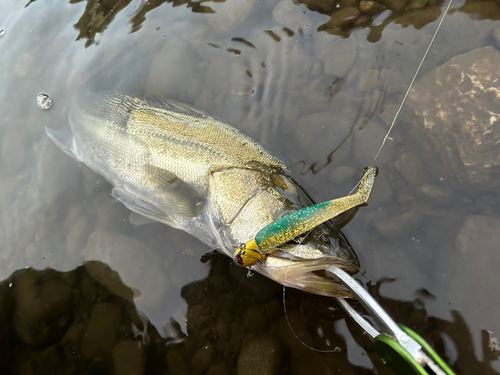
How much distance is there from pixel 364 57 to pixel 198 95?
73.4 inches

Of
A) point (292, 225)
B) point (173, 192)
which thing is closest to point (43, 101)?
point (173, 192)

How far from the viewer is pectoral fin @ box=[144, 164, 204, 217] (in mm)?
2957

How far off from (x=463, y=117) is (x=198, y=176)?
2500 mm

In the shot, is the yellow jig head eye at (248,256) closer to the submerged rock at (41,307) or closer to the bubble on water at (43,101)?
the submerged rock at (41,307)

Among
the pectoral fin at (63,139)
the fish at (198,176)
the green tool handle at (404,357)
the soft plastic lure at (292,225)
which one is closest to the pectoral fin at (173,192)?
the fish at (198,176)

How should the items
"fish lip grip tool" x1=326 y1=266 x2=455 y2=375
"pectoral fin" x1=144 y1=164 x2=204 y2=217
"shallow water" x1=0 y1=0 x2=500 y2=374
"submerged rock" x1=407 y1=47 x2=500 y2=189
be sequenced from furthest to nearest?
"pectoral fin" x1=144 y1=164 x2=204 y2=217, "submerged rock" x1=407 y1=47 x2=500 y2=189, "shallow water" x1=0 y1=0 x2=500 y2=374, "fish lip grip tool" x1=326 y1=266 x2=455 y2=375

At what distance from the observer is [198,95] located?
363cm

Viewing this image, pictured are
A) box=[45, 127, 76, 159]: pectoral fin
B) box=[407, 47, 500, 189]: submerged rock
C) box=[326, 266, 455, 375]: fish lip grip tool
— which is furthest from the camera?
box=[45, 127, 76, 159]: pectoral fin

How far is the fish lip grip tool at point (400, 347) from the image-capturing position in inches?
61.2

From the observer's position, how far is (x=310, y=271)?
7.43 feet

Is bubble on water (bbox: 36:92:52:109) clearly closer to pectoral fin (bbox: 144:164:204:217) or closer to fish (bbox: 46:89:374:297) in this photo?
fish (bbox: 46:89:374:297)

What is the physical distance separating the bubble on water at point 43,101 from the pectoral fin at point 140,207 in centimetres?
159

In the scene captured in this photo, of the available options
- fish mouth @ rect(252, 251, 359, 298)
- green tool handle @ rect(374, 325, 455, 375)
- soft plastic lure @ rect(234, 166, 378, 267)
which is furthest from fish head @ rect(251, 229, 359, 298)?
green tool handle @ rect(374, 325, 455, 375)

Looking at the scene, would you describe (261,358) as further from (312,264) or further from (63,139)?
(63,139)
